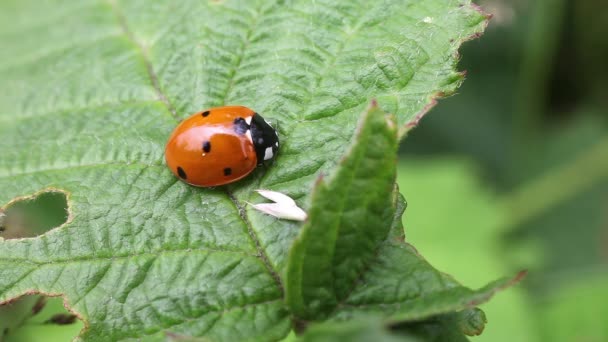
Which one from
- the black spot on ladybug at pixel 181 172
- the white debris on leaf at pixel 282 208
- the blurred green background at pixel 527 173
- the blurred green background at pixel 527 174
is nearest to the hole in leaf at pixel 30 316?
the black spot on ladybug at pixel 181 172

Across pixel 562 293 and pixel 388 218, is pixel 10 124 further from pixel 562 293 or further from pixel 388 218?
pixel 562 293

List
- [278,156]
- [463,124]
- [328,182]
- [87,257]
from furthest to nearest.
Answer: [463,124] → [278,156] → [87,257] → [328,182]

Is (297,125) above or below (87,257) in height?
above

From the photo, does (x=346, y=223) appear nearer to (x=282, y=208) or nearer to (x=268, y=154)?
(x=282, y=208)

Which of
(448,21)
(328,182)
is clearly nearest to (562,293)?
(448,21)

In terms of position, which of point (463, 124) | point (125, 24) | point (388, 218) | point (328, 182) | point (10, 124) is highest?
point (328, 182)

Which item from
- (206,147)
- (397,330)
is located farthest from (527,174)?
(397,330)

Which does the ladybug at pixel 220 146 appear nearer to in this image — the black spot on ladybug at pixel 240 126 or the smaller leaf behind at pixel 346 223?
the black spot on ladybug at pixel 240 126
